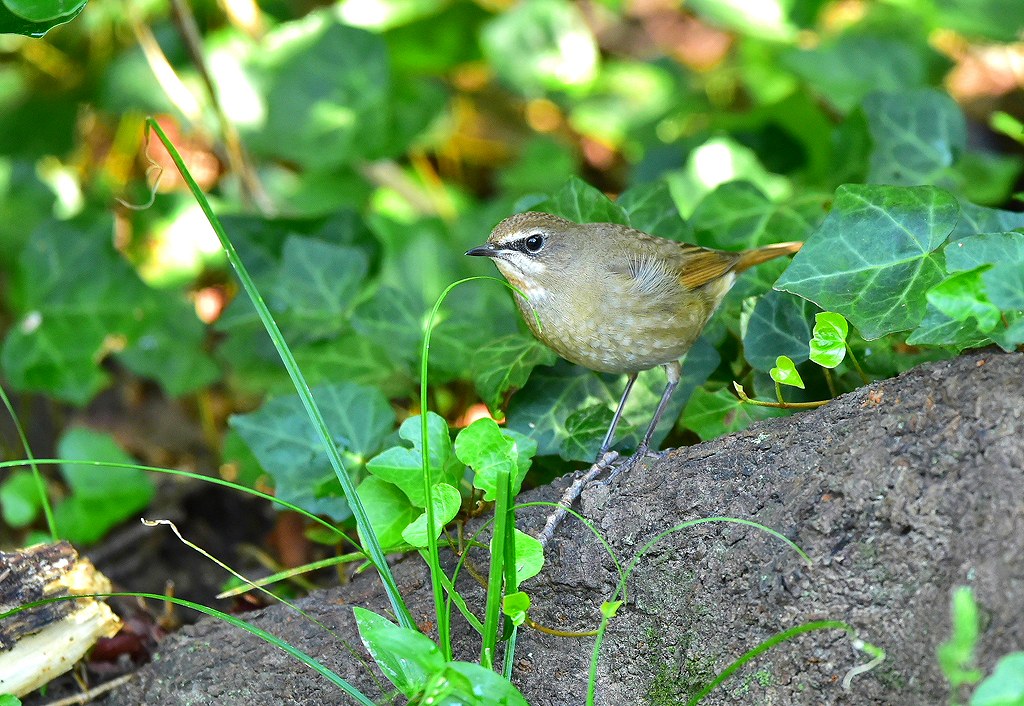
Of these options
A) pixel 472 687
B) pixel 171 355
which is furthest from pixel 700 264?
pixel 171 355

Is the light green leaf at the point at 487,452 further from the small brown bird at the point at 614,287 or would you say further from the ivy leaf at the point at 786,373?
the ivy leaf at the point at 786,373

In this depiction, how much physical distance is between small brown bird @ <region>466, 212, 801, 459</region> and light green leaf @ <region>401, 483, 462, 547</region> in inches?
26.8

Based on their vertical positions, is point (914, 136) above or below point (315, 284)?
below

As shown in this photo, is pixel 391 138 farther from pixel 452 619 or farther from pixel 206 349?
pixel 452 619

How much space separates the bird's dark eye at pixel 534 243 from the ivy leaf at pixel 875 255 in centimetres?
85

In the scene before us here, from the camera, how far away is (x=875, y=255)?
263 cm

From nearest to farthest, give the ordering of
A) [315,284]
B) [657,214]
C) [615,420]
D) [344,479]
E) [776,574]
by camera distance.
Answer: [776,574] < [344,479] < [615,420] < [657,214] < [315,284]

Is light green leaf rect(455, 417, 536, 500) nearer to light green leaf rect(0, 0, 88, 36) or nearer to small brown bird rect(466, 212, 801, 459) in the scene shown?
small brown bird rect(466, 212, 801, 459)

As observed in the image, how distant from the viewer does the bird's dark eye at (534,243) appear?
10.4 feet

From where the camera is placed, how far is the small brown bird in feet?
9.66

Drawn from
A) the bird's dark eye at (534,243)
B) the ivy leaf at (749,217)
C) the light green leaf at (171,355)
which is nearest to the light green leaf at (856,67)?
the ivy leaf at (749,217)

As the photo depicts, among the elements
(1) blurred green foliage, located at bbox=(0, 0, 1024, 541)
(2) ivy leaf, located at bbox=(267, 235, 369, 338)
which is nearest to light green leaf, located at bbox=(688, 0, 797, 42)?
(1) blurred green foliage, located at bbox=(0, 0, 1024, 541)

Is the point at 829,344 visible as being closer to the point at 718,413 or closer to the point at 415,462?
the point at 718,413

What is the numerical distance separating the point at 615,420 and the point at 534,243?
63cm
